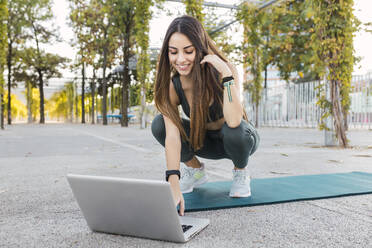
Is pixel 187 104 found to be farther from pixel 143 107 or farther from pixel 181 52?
pixel 143 107

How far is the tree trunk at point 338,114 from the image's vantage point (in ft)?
17.5

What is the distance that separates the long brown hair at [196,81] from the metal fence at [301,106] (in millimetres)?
8646

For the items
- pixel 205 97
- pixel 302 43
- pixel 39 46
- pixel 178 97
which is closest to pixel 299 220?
pixel 205 97

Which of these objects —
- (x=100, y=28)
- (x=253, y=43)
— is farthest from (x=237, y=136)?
(x=100, y=28)

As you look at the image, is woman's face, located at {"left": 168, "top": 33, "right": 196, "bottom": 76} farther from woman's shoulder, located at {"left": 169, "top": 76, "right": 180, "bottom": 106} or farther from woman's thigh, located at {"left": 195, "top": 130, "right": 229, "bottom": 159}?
woman's thigh, located at {"left": 195, "top": 130, "right": 229, "bottom": 159}

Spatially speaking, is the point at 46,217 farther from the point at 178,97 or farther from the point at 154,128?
the point at 178,97

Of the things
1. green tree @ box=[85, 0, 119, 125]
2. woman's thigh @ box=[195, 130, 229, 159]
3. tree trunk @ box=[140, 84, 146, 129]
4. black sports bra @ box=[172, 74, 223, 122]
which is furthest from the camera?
green tree @ box=[85, 0, 119, 125]

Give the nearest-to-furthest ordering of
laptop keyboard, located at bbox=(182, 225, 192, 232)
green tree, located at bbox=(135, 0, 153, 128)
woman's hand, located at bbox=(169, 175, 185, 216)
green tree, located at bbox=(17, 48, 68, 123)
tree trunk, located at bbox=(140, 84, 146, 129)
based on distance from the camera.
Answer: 1. laptop keyboard, located at bbox=(182, 225, 192, 232)
2. woman's hand, located at bbox=(169, 175, 185, 216)
3. green tree, located at bbox=(135, 0, 153, 128)
4. tree trunk, located at bbox=(140, 84, 146, 129)
5. green tree, located at bbox=(17, 48, 68, 123)

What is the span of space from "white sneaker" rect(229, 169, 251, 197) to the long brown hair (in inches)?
11.6

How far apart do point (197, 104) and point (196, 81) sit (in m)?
0.13

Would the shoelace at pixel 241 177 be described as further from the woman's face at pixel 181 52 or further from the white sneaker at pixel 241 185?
Answer: the woman's face at pixel 181 52

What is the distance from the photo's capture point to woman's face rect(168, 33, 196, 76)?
69.4 inches

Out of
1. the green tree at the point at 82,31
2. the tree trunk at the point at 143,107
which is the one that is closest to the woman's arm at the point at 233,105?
the tree trunk at the point at 143,107

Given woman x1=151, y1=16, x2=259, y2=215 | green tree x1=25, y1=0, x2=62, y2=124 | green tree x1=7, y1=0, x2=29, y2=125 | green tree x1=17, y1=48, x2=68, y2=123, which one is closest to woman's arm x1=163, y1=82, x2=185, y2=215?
woman x1=151, y1=16, x2=259, y2=215
